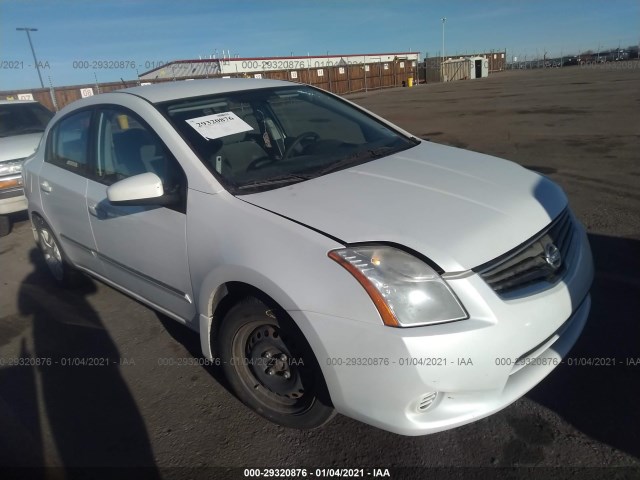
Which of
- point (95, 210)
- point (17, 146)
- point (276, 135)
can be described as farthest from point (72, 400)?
point (17, 146)

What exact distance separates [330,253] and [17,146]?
6006 millimetres

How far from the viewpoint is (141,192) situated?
7.82 feet

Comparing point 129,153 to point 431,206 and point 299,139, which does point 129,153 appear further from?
point 431,206

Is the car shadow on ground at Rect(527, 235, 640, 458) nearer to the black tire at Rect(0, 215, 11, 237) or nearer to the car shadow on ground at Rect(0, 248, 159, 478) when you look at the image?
the car shadow on ground at Rect(0, 248, 159, 478)

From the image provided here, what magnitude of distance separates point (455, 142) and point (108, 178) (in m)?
8.26

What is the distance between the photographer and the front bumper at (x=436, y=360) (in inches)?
69.3

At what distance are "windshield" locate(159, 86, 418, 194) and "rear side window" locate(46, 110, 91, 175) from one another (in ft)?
3.40

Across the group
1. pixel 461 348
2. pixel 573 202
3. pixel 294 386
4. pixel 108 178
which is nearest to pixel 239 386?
pixel 294 386

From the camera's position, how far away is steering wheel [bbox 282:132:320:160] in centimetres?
288

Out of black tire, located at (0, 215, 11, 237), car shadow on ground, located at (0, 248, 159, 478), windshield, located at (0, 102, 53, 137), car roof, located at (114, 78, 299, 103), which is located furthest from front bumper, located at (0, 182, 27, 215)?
car roof, located at (114, 78, 299, 103)

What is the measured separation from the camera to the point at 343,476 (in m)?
2.09

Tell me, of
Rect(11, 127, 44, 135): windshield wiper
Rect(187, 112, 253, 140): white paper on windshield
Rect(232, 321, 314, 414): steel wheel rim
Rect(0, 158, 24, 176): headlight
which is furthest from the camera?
Rect(11, 127, 44, 135): windshield wiper

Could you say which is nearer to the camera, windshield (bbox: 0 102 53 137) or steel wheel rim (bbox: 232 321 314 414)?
steel wheel rim (bbox: 232 321 314 414)

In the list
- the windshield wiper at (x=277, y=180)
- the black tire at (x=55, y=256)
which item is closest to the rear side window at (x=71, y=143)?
the black tire at (x=55, y=256)
